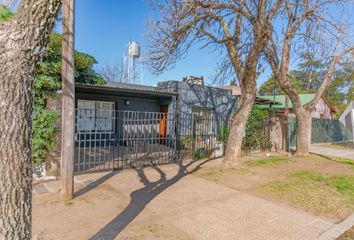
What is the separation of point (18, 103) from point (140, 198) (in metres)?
3.47

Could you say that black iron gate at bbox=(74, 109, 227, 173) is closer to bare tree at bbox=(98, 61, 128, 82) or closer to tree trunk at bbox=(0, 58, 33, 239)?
tree trunk at bbox=(0, 58, 33, 239)

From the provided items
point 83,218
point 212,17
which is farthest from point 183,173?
point 212,17

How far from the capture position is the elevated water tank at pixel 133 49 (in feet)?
69.1

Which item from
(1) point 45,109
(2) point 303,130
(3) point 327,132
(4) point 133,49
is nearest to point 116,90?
(1) point 45,109

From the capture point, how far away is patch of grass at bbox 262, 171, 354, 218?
15.7 ft

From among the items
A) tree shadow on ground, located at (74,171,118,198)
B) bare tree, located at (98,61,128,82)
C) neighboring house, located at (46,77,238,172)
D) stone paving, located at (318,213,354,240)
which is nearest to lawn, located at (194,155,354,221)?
stone paving, located at (318,213,354,240)

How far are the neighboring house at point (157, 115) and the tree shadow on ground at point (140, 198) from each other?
1.67 meters

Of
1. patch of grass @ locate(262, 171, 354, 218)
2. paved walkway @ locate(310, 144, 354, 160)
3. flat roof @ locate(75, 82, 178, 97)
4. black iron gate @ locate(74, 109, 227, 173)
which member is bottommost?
patch of grass @ locate(262, 171, 354, 218)

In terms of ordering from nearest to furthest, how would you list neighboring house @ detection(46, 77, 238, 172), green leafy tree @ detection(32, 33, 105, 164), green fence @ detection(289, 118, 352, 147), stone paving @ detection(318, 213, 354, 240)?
1. stone paving @ detection(318, 213, 354, 240)
2. green leafy tree @ detection(32, 33, 105, 164)
3. neighboring house @ detection(46, 77, 238, 172)
4. green fence @ detection(289, 118, 352, 147)

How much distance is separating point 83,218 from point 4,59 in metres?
2.92

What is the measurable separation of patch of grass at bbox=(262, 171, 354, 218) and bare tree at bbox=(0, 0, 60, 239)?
16.0 feet

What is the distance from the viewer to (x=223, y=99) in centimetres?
1500

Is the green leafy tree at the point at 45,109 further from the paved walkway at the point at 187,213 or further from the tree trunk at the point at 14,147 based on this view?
the tree trunk at the point at 14,147

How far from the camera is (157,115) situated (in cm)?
1058
